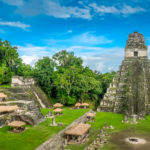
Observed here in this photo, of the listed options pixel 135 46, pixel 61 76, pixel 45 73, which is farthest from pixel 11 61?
pixel 135 46

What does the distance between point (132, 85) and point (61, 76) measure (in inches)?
612

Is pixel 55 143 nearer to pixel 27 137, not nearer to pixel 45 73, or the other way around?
pixel 27 137

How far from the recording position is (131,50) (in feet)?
124

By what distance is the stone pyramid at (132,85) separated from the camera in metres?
29.8

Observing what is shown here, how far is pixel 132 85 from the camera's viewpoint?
32.5m

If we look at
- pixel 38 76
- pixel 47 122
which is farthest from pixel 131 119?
pixel 38 76

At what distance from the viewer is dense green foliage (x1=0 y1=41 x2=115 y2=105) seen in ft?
127

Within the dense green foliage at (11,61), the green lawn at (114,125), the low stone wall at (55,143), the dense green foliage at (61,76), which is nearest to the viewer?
the low stone wall at (55,143)

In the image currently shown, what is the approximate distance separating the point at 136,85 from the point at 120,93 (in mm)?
3310

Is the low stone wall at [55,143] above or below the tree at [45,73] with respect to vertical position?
below

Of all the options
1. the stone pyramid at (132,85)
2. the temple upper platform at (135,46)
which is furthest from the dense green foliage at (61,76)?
the temple upper platform at (135,46)

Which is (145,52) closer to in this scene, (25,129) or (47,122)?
(47,122)

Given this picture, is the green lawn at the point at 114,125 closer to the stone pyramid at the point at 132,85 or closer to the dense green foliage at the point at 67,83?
the stone pyramid at the point at 132,85

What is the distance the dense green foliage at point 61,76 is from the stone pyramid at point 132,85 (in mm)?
6187
